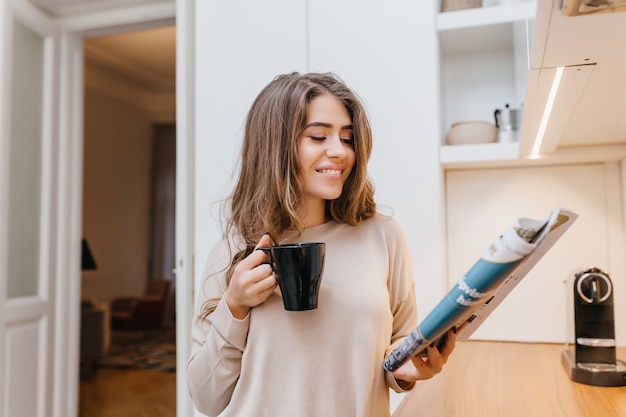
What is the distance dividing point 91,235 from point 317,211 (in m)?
5.96

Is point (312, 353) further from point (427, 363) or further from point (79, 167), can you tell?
point (79, 167)

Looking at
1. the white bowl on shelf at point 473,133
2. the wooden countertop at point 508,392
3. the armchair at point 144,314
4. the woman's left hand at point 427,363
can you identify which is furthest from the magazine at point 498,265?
the armchair at point 144,314

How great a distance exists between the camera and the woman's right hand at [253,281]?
0.87 metres

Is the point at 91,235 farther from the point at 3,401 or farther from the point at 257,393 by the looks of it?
the point at 257,393

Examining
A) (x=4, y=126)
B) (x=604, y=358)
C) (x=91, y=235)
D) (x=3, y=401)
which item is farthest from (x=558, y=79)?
(x=91, y=235)

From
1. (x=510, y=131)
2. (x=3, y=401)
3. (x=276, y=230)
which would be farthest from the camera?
(x=3, y=401)

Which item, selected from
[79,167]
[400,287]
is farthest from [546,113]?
[79,167]

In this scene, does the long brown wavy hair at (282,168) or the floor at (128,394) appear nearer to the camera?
the long brown wavy hair at (282,168)

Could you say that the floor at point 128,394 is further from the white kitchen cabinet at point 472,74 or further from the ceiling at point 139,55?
the ceiling at point 139,55

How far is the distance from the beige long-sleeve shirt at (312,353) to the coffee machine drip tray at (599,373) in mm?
612

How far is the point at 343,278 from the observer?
96 cm

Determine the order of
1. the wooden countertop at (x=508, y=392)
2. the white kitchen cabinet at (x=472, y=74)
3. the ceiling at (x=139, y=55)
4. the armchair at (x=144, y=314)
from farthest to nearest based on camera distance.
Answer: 1. the armchair at (x=144, y=314)
2. the ceiling at (x=139, y=55)
3. the white kitchen cabinet at (x=472, y=74)
4. the wooden countertop at (x=508, y=392)

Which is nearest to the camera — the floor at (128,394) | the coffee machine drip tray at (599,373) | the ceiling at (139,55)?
the coffee machine drip tray at (599,373)

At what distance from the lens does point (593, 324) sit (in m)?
1.38
